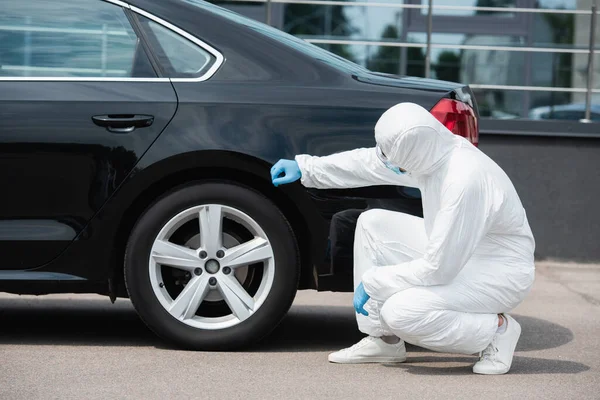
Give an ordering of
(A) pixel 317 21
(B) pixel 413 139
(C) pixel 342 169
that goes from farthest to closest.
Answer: (A) pixel 317 21 < (C) pixel 342 169 < (B) pixel 413 139

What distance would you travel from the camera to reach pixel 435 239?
4.23 m

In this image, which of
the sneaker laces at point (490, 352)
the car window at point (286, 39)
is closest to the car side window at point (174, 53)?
the car window at point (286, 39)

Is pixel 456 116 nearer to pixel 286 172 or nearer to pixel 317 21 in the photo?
pixel 286 172

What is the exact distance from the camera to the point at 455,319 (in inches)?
173

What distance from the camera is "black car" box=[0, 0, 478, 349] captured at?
4660 millimetres

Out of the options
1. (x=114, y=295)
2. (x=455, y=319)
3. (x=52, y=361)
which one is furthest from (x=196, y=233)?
(x=455, y=319)

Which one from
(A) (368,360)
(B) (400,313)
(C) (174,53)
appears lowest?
(A) (368,360)

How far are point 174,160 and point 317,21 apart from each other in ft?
21.2

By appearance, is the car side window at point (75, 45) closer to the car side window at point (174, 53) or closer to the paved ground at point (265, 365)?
the car side window at point (174, 53)

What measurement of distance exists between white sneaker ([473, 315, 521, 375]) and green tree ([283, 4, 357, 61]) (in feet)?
21.4

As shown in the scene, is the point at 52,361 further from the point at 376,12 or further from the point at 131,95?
the point at 376,12

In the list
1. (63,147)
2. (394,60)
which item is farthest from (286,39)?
(394,60)

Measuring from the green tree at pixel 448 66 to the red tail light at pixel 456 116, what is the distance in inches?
209

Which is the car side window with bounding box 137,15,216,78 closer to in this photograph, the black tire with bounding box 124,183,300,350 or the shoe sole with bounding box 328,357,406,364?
the black tire with bounding box 124,183,300,350
